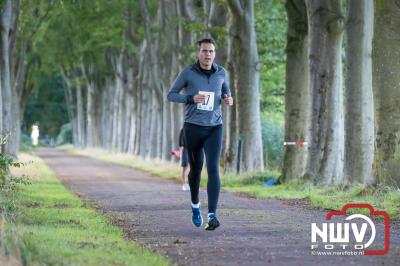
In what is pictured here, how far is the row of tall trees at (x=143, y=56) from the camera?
25.5 meters

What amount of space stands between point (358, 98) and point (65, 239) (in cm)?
991

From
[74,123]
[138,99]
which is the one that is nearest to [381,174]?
[138,99]

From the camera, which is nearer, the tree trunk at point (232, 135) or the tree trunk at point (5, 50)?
the tree trunk at point (5, 50)

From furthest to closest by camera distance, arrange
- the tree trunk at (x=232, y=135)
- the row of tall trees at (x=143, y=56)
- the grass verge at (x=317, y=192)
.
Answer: the tree trunk at (x=232, y=135)
the row of tall trees at (x=143, y=56)
the grass verge at (x=317, y=192)

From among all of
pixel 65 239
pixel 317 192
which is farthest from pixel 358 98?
pixel 65 239

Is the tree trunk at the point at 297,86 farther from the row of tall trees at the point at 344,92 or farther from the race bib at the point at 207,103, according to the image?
the race bib at the point at 207,103

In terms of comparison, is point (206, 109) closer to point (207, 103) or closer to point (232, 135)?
point (207, 103)

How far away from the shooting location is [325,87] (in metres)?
20.0

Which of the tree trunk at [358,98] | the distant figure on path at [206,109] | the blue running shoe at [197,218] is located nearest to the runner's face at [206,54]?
the distant figure on path at [206,109]

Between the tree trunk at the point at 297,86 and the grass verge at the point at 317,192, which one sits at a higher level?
the tree trunk at the point at 297,86

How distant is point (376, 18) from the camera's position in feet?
50.7

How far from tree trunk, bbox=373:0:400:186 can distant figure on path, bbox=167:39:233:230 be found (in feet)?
15.6

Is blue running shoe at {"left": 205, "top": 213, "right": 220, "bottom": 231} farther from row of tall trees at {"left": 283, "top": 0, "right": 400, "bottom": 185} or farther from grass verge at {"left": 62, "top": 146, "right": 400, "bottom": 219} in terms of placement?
row of tall trees at {"left": 283, "top": 0, "right": 400, "bottom": 185}

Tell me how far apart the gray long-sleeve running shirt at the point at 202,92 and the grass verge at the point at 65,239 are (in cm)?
168
